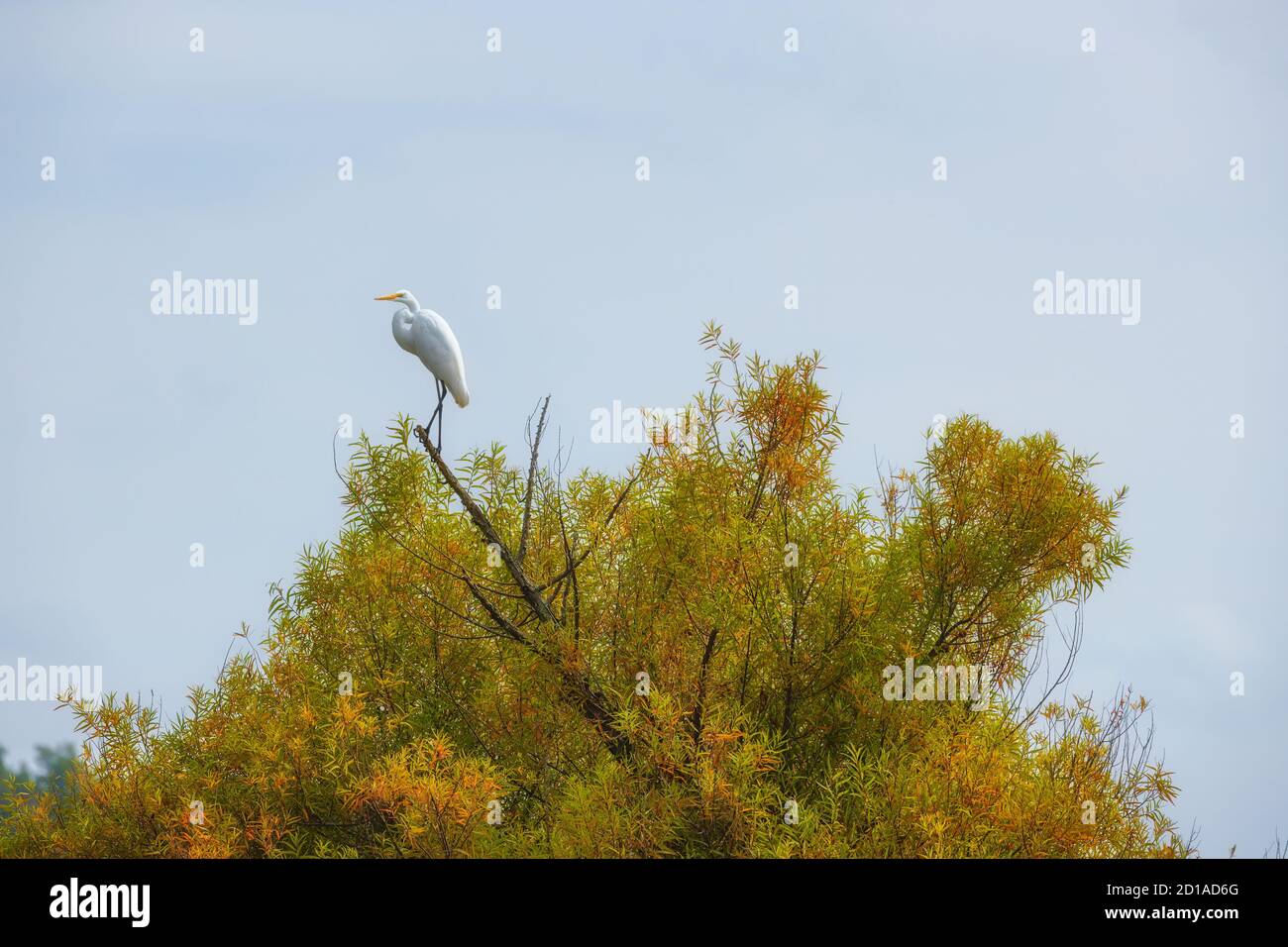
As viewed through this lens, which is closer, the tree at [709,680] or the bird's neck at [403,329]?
the tree at [709,680]

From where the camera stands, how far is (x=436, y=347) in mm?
6562

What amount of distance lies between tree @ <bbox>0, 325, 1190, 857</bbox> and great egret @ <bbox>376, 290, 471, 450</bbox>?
349mm

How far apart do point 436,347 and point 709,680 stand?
7.20 ft

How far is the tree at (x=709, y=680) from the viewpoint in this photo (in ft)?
17.3

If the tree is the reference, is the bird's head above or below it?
above

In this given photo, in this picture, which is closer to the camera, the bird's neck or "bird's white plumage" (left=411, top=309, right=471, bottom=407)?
"bird's white plumage" (left=411, top=309, right=471, bottom=407)

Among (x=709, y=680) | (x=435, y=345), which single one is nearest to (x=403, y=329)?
(x=435, y=345)

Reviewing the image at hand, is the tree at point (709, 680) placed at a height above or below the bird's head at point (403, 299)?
below

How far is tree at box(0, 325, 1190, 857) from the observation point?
17.3ft

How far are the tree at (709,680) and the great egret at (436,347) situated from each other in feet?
1.15

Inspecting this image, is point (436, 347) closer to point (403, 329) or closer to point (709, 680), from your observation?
point (403, 329)

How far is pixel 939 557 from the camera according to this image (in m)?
5.98
